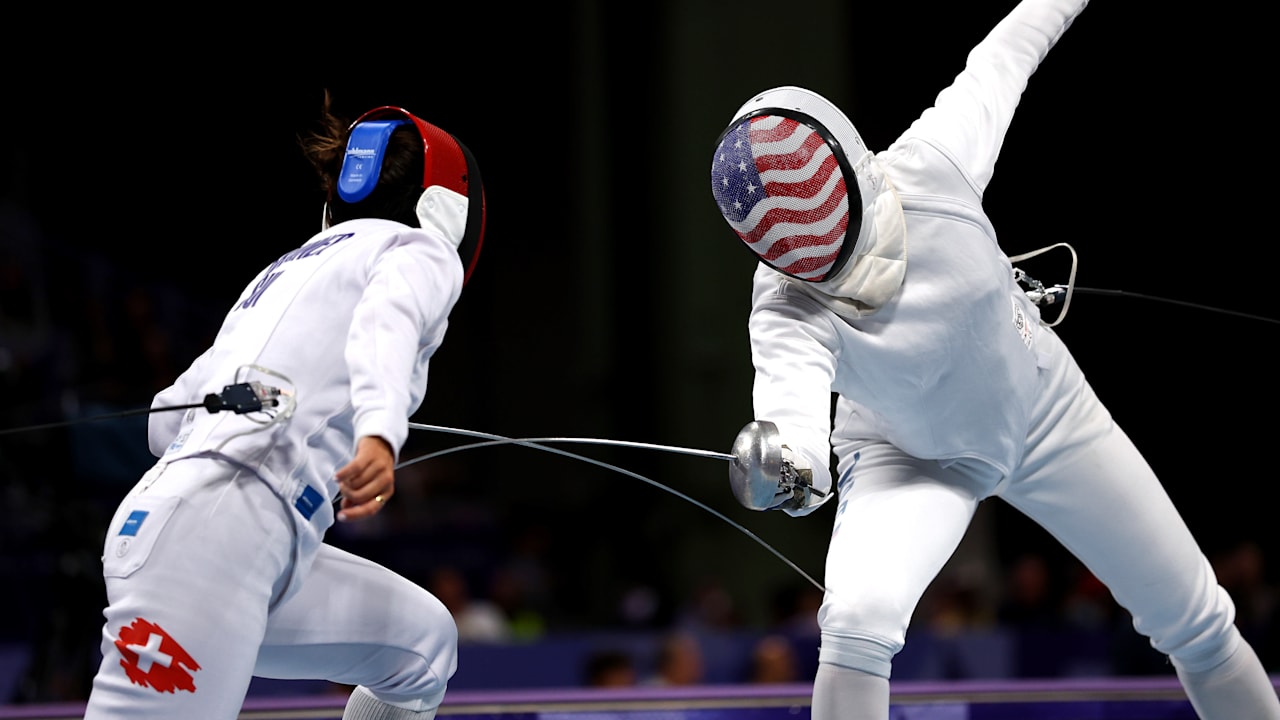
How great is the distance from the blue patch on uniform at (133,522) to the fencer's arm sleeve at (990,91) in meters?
1.14

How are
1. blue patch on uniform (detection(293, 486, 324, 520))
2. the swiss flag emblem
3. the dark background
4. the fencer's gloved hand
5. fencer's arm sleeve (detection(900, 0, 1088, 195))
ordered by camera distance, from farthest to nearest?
the dark background, fencer's arm sleeve (detection(900, 0, 1088, 195)), the fencer's gloved hand, blue patch on uniform (detection(293, 486, 324, 520)), the swiss flag emblem

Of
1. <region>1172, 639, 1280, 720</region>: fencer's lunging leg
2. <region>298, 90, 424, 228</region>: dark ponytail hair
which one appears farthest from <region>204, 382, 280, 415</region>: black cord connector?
<region>1172, 639, 1280, 720</region>: fencer's lunging leg

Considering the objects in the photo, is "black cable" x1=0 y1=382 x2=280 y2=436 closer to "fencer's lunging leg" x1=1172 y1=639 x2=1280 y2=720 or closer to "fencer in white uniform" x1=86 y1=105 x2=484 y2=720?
"fencer in white uniform" x1=86 y1=105 x2=484 y2=720

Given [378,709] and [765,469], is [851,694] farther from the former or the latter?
[378,709]

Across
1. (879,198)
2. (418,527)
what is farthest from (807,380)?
(418,527)

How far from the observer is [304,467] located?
146 cm

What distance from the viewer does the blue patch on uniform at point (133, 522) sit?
4.57ft

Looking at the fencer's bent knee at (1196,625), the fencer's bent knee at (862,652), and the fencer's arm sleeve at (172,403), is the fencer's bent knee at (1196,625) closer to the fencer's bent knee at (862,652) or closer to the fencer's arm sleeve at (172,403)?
the fencer's bent knee at (862,652)

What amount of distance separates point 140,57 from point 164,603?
6560 mm

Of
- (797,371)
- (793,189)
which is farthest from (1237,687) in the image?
(793,189)

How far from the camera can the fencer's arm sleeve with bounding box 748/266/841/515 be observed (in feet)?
5.41

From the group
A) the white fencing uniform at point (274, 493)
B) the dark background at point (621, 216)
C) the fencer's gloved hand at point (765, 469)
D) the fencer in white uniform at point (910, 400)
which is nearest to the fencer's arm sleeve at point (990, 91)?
the fencer in white uniform at point (910, 400)

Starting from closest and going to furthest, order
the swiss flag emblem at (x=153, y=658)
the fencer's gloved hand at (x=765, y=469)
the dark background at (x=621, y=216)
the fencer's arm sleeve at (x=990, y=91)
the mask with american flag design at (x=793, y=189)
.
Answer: the swiss flag emblem at (x=153, y=658) < the fencer's gloved hand at (x=765, y=469) < the mask with american flag design at (x=793, y=189) < the fencer's arm sleeve at (x=990, y=91) < the dark background at (x=621, y=216)

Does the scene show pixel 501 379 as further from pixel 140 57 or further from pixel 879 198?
pixel 879 198
